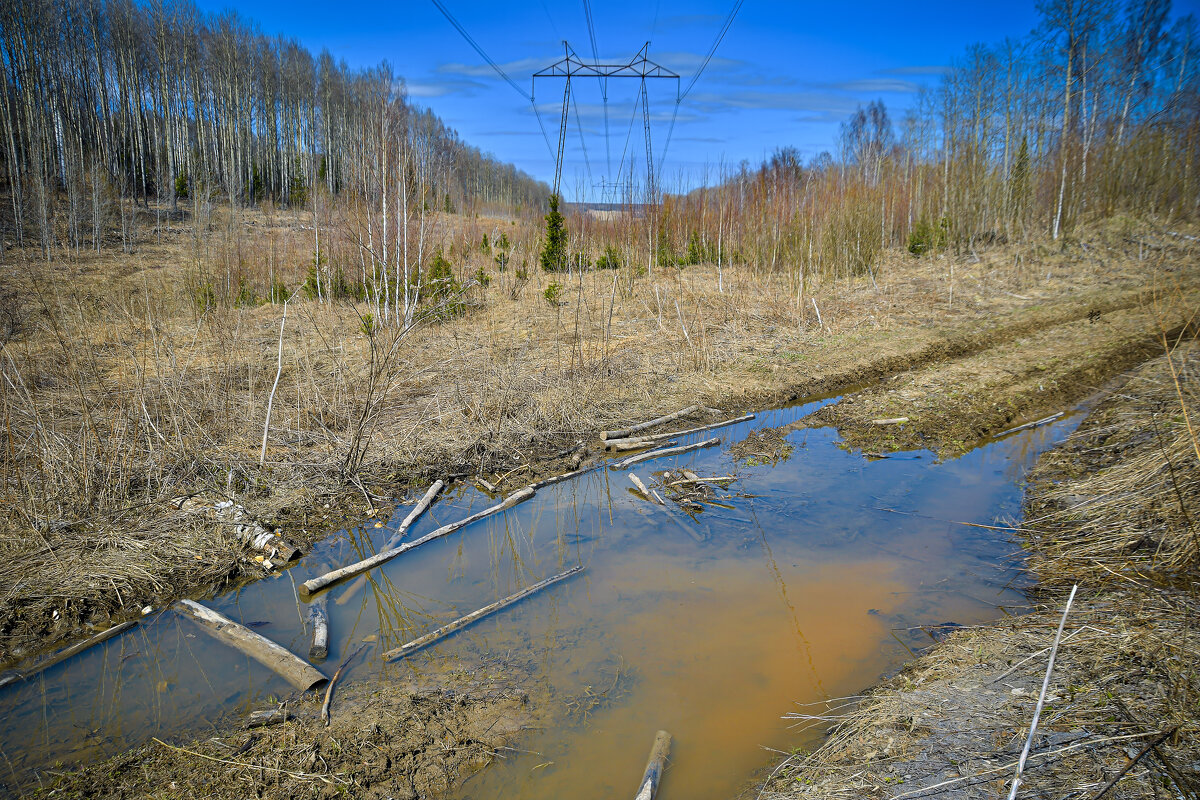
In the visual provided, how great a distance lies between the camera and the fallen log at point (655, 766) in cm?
275

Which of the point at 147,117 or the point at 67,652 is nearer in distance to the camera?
the point at 67,652

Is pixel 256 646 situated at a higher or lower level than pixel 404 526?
lower

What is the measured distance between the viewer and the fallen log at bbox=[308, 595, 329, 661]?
150 inches

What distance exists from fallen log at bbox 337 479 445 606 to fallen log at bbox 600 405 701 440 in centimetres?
213

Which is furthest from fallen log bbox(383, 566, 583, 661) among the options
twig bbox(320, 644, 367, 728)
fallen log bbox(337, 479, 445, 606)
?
fallen log bbox(337, 479, 445, 606)

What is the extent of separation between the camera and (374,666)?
3717mm

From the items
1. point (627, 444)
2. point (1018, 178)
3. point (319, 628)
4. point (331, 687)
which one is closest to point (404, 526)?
point (319, 628)

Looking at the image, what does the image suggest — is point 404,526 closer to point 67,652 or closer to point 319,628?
point 319,628

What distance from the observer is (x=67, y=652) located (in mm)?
3803

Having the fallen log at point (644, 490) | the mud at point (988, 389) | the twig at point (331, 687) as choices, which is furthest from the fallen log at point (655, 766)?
the mud at point (988, 389)

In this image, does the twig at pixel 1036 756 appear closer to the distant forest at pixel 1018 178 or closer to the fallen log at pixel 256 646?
the fallen log at pixel 256 646

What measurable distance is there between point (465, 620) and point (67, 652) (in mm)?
2438

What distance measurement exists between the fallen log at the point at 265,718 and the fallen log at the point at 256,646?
0.70ft

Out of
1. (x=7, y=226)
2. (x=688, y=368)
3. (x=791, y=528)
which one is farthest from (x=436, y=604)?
(x=7, y=226)
